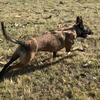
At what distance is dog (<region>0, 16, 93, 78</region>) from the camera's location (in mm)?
4840

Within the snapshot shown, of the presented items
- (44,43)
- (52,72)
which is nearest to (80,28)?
(44,43)

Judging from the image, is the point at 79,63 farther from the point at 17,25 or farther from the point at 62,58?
the point at 17,25

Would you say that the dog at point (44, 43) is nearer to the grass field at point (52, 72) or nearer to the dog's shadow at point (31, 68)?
the dog's shadow at point (31, 68)

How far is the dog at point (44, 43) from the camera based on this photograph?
15.9ft

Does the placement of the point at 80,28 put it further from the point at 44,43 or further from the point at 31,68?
the point at 31,68

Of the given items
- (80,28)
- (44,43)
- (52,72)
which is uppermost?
(80,28)

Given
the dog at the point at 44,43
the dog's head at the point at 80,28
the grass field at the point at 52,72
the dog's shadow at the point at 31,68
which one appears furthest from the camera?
the dog's head at the point at 80,28

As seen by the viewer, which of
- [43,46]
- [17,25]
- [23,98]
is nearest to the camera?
A: [23,98]

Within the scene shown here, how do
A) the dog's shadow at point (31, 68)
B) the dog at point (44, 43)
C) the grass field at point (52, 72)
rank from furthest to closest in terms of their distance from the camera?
the dog's shadow at point (31, 68) < the dog at point (44, 43) < the grass field at point (52, 72)

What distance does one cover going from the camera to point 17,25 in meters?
8.92

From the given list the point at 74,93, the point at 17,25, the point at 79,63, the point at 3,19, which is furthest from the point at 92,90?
the point at 3,19

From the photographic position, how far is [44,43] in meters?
5.30

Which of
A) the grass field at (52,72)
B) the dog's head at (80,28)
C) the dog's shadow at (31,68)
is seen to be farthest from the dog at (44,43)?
the grass field at (52,72)

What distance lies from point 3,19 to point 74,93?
6.67m
